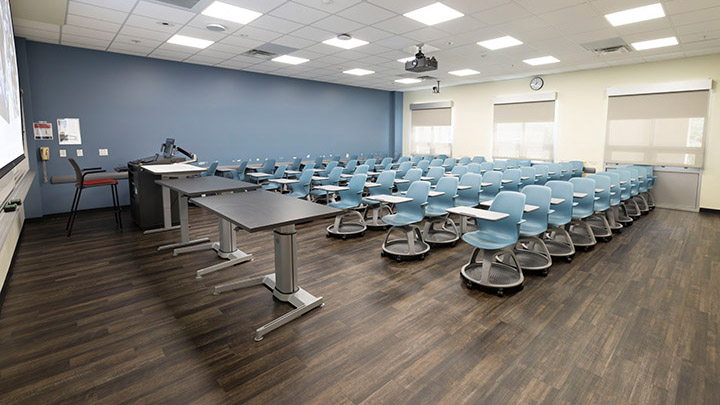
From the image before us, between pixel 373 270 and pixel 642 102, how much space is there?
8.29 metres

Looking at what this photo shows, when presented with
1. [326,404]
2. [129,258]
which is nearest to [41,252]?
[129,258]

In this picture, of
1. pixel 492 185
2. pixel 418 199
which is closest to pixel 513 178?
pixel 492 185

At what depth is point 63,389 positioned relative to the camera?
2.18 metres

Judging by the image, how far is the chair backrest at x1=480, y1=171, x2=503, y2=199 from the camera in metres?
6.02

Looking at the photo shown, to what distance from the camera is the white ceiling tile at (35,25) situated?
5.37 m

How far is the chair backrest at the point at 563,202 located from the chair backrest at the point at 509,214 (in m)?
1.11

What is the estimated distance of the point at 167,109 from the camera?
8.20m

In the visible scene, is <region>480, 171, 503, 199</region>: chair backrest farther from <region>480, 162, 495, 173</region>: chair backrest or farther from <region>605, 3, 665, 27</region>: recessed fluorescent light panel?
<region>605, 3, 665, 27</region>: recessed fluorescent light panel

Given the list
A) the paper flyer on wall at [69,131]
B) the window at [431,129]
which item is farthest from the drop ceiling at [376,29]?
the window at [431,129]

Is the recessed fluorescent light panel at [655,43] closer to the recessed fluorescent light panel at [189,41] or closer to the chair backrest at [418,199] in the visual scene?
the chair backrest at [418,199]

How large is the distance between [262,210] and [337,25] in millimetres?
3833

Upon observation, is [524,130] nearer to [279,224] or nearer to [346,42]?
[346,42]

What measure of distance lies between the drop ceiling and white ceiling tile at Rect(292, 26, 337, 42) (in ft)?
0.06

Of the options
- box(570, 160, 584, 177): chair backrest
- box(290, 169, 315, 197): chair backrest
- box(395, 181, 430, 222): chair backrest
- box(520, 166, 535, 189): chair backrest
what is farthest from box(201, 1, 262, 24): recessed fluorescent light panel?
box(570, 160, 584, 177): chair backrest
